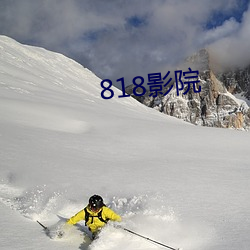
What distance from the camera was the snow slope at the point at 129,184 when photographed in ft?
17.1

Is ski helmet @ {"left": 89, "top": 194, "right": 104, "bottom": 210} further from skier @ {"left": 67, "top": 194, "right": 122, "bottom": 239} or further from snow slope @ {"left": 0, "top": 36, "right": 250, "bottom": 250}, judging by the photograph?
snow slope @ {"left": 0, "top": 36, "right": 250, "bottom": 250}

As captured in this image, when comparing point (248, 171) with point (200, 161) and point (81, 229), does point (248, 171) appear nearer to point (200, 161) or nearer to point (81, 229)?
point (200, 161)

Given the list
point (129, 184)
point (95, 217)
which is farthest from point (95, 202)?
point (129, 184)

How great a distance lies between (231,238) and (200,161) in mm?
5405

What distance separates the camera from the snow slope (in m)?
5.21

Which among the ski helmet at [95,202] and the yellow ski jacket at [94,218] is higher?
the ski helmet at [95,202]

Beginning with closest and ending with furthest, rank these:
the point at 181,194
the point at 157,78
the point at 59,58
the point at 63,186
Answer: the point at 181,194 < the point at 63,186 < the point at 157,78 < the point at 59,58

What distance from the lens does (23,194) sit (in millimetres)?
7238

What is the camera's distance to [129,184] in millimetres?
7742

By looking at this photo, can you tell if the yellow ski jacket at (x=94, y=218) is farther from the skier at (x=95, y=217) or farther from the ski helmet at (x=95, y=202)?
the ski helmet at (x=95, y=202)

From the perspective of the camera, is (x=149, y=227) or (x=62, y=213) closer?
(x=149, y=227)

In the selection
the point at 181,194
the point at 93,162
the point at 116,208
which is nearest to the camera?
the point at 116,208

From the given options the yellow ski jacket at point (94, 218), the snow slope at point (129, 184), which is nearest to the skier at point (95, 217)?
the yellow ski jacket at point (94, 218)

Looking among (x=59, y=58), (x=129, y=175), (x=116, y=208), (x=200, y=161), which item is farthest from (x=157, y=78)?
(x=59, y=58)
